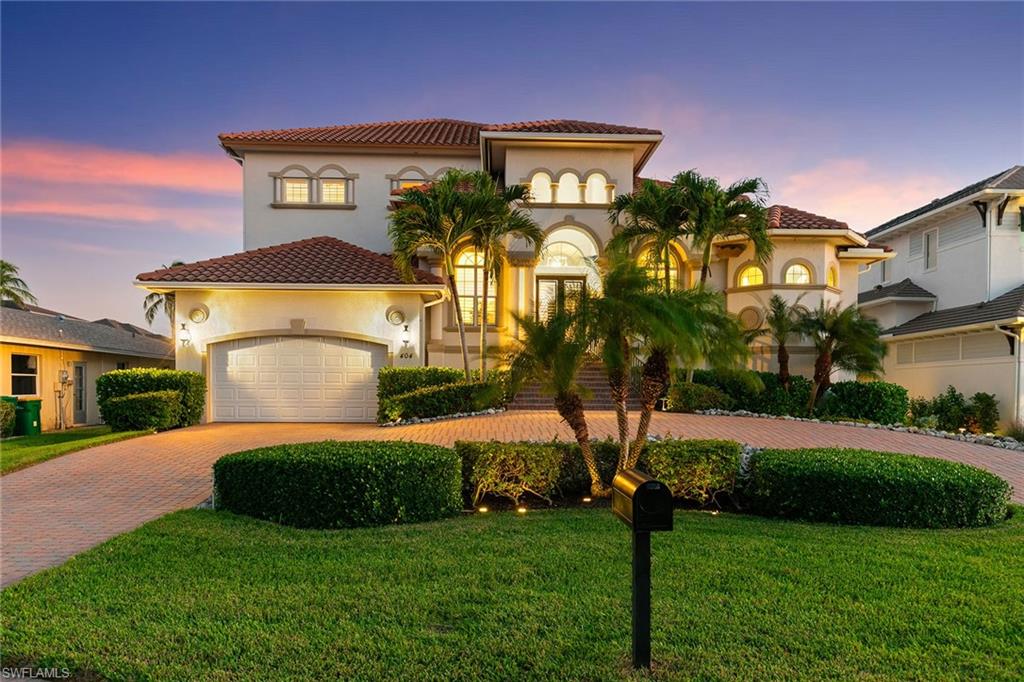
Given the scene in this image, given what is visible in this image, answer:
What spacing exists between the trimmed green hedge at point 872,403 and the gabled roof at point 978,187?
10717 millimetres

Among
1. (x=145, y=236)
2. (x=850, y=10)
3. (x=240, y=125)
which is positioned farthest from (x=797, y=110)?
(x=145, y=236)

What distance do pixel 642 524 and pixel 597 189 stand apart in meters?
16.4

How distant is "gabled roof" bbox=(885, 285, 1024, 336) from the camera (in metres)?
18.5

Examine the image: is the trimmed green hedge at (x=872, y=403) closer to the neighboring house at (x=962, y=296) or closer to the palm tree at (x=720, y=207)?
the palm tree at (x=720, y=207)

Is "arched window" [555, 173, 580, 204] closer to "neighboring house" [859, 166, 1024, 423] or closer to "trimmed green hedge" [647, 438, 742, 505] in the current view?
"trimmed green hedge" [647, 438, 742, 505]

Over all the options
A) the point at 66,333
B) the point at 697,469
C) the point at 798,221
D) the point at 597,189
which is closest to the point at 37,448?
the point at 66,333

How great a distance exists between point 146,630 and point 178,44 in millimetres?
14760

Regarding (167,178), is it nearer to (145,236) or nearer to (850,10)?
(145,236)

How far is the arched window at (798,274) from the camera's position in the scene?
60.8 feet

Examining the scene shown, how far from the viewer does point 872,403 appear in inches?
607

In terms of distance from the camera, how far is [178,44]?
13586 millimetres

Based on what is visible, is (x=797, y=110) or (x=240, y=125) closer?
(x=797, y=110)

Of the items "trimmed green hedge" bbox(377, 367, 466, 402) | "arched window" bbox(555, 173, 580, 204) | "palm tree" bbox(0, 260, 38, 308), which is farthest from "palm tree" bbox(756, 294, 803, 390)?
"palm tree" bbox(0, 260, 38, 308)
